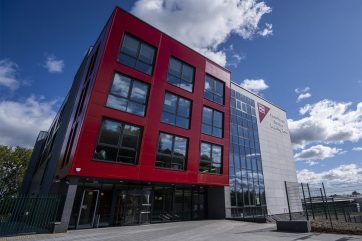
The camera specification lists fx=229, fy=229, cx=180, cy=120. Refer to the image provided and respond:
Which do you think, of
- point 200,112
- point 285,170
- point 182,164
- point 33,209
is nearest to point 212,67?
point 200,112

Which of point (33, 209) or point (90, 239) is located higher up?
point (33, 209)

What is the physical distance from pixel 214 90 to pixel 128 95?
32.5 feet

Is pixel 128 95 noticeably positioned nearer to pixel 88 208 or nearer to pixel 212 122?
pixel 88 208

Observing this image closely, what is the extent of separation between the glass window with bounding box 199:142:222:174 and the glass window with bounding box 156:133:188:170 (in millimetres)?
2029

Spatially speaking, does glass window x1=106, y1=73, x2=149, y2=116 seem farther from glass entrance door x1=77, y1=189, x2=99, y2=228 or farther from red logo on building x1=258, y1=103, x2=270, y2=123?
red logo on building x1=258, y1=103, x2=270, y2=123

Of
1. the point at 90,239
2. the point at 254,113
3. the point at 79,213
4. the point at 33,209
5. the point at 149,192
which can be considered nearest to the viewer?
the point at 90,239

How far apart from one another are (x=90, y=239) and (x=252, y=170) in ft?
73.2

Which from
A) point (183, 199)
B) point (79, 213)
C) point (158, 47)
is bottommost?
point (79, 213)

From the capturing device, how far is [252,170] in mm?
28766

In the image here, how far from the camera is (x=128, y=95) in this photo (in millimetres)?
16328

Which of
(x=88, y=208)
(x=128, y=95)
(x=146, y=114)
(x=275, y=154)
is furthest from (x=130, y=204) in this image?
(x=275, y=154)

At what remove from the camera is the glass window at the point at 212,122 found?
69.2ft

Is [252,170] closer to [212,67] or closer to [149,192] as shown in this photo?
[212,67]

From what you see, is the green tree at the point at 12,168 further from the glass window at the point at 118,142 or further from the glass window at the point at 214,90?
the glass window at the point at 214,90
